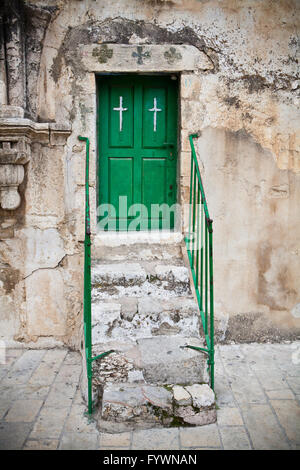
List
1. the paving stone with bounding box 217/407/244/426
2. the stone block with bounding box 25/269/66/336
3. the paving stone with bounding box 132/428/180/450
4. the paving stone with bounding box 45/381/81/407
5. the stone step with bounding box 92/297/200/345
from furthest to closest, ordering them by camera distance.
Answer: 1. the stone block with bounding box 25/269/66/336
2. the stone step with bounding box 92/297/200/345
3. the paving stone with bounding box 45/381/81/407
4. the paving stone with bounding box 217/407/244/426
5. the paving stone with bounding box 132/428/180/450

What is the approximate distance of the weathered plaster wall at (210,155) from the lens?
3770 mm

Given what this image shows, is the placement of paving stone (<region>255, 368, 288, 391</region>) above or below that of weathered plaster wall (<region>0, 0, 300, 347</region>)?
below

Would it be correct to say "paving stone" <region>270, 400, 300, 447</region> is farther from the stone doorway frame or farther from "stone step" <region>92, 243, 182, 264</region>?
the stone doorway frame

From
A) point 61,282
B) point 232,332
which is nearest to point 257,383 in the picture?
point 232,332

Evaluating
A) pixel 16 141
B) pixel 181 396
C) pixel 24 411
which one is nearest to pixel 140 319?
pixel 181 396

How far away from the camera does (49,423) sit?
8.82 ft

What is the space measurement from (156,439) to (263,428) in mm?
711

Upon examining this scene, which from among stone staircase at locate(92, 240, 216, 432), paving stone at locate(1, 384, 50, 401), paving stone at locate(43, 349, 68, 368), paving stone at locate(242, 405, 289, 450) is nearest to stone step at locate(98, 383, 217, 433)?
stone staircase at locate(92, 240, 216, 432)

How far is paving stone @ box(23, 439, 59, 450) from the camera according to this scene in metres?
2.44

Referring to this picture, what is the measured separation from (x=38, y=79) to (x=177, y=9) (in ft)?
4.74

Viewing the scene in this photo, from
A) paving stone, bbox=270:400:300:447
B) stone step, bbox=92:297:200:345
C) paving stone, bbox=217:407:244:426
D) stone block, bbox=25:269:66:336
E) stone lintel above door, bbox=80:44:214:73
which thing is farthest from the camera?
stone block, bbox=25:269:66:336

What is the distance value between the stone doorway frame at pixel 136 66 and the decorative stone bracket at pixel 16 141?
31 cm
